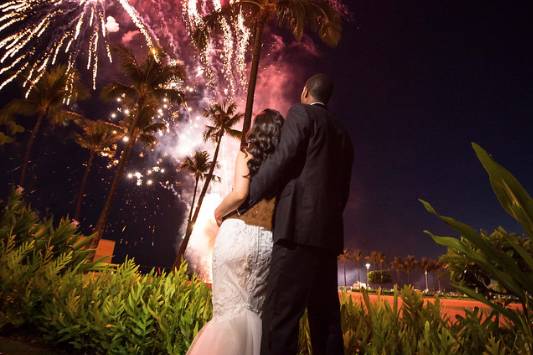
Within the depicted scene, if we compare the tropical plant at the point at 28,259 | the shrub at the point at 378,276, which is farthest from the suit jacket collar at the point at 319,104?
the shrub at the point at 378,276

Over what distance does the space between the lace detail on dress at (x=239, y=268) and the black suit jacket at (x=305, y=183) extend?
8.1 inches

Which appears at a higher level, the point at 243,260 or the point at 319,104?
the point at 319,104

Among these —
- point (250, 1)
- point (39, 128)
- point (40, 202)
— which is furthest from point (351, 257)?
point (250, 1)

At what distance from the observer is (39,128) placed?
28656 millimetres

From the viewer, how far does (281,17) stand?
40.8 feet

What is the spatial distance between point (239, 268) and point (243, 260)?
60 mm

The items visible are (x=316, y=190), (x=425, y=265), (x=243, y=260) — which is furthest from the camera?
(x=425, y=265)

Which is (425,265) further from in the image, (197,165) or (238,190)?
(238,190)

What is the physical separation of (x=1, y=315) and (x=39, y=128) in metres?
29.0

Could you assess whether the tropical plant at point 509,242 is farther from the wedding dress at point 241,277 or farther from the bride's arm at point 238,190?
the bride's arm at point 238,190

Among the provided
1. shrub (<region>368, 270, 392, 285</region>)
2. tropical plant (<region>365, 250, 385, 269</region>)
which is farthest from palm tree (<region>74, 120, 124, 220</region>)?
tropical plant (<region>365, 250, 385, 269</region>)

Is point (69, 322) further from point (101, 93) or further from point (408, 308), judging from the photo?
point (101, 93)

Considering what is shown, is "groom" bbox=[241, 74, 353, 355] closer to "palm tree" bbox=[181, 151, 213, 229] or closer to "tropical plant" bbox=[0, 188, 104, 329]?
"tropical plant" bbox=[0, 188, 104, 329]

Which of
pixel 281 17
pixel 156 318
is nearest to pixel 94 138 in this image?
pixel 281 17
